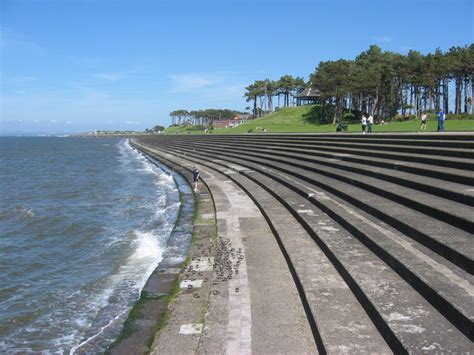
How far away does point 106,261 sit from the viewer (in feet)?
29.9

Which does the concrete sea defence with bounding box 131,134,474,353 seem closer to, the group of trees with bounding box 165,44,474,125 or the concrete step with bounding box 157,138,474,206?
the concrete step with bounding box 157,138,474,206

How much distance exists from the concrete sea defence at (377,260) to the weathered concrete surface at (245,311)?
0.08ft

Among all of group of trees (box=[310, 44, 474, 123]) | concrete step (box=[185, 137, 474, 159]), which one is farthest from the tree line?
concrete step (box=[185, 137, 474, 159])

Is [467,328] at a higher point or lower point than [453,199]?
lower

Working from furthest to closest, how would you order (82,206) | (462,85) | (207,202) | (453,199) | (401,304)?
(462,85), (82,206), (207,202), (453,199), (401,304)

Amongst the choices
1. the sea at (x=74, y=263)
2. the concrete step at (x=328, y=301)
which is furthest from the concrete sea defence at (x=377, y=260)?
the sea at (x=74, y=263)

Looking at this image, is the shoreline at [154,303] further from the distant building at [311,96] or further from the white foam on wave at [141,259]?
the distant building at [311,96]

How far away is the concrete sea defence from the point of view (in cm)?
390

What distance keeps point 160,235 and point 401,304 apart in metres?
7.56

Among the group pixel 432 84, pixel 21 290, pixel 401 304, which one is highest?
pixel 432 84

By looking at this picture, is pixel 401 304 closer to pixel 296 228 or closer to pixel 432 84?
pixel 296 228

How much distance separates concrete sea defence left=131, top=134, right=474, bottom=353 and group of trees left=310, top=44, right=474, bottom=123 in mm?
45502

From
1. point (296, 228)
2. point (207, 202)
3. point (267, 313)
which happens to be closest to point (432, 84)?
point (207, 202)

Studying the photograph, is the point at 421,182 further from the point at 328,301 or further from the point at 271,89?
the point at 271,89
